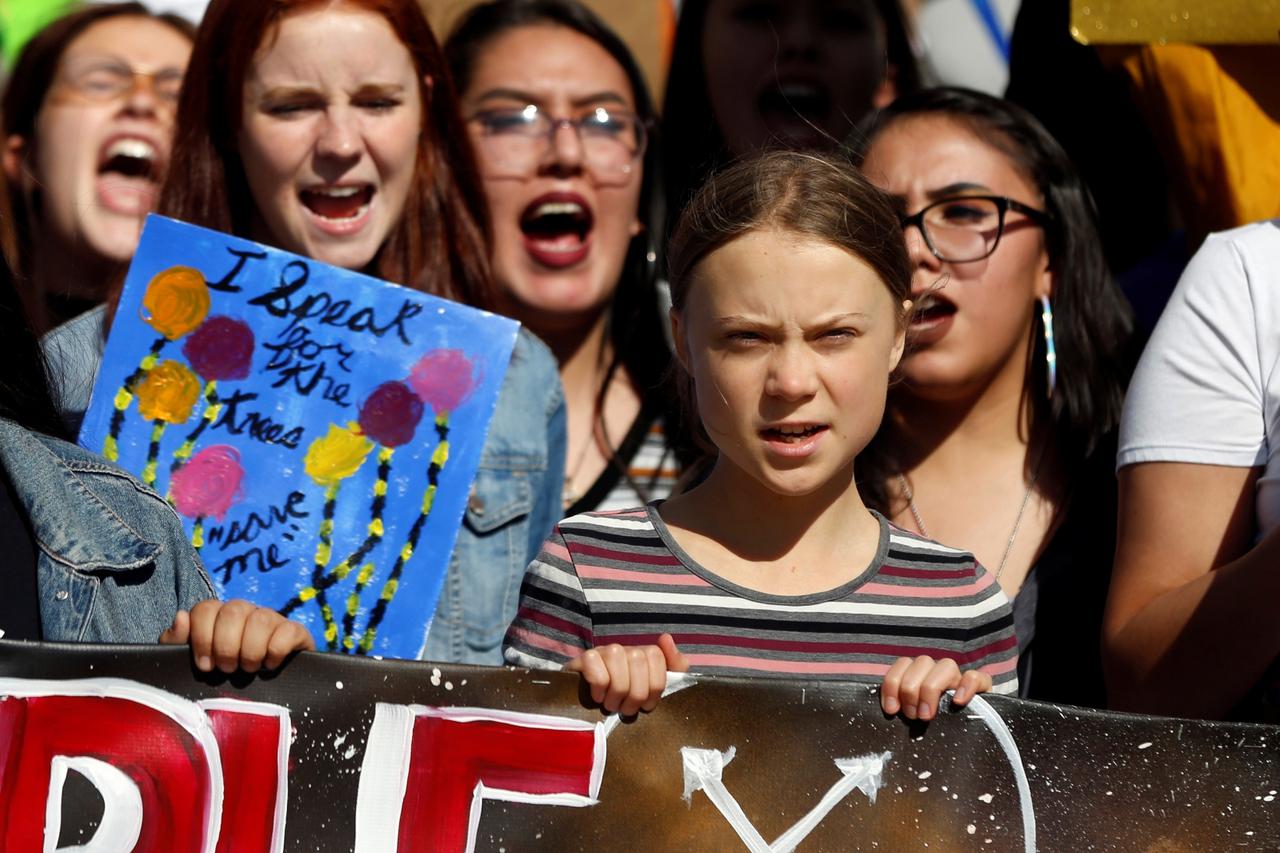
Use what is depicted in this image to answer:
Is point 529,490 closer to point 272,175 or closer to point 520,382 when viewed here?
point 520,382

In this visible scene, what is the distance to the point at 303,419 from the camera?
254cm

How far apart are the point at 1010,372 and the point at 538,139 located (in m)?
1.13

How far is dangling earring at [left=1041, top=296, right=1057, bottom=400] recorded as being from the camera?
9.24 ft

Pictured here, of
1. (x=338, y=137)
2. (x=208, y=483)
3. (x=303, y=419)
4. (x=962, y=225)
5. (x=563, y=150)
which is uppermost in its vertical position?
(x=563, y=150)

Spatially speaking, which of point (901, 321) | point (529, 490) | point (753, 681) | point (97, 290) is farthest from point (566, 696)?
point (97, 290)

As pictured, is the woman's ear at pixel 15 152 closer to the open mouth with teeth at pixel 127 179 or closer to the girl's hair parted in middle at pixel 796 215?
the open mouth with teeth at pixel 127 179

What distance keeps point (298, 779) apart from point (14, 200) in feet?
8.99

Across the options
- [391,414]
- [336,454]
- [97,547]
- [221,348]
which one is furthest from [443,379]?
[97,547]

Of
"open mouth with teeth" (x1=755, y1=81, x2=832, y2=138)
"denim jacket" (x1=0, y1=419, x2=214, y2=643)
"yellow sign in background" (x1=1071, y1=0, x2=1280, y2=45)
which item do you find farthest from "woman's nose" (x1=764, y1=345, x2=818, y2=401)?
"open mouth with teeth" (x1=755, y1=81, x2=832, y2=138)

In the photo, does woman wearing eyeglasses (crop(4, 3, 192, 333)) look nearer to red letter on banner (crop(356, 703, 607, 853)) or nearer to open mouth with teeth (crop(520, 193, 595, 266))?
open mouth with teeth (crop(520, 193, 595, 266))

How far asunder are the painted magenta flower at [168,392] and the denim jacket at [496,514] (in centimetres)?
21

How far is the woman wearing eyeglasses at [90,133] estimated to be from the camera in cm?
395

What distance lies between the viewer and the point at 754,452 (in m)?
2.05

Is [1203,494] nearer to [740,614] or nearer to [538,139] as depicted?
[740,614]
